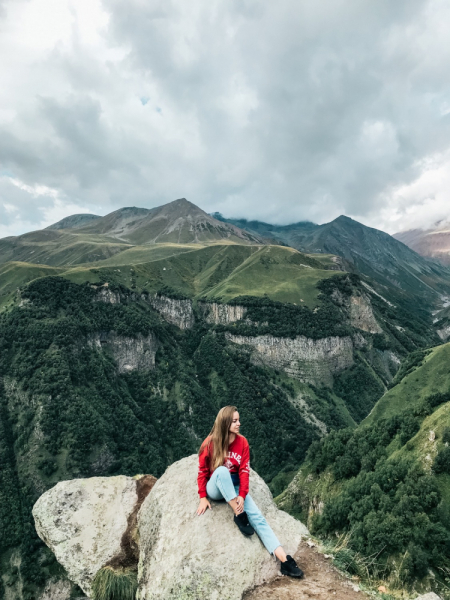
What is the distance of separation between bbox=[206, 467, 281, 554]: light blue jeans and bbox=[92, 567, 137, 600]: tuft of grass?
5013mm

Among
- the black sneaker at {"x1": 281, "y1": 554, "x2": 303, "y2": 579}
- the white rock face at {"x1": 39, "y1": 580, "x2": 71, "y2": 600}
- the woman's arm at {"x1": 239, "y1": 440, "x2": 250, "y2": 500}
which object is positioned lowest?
the white rock face at {"x1": 39, "y1": 580, "x2": 71, "y2": 600}

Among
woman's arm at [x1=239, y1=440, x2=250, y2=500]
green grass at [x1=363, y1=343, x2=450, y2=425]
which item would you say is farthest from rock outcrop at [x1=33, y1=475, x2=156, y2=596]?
green grass at [x1=363, y1=343, x2=450, y2=425]


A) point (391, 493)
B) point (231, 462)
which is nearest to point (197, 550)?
point (231, 462)

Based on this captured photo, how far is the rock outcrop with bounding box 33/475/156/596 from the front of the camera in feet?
47.3

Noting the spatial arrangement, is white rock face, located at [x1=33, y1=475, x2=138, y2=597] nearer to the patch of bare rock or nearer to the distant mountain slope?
the patch of bare rock

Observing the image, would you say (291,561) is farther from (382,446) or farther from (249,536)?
(382,446)

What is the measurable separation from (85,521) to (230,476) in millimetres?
9529

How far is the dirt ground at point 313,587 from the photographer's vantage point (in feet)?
32.9

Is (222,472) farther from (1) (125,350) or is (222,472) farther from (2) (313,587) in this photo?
(1) (125,350)

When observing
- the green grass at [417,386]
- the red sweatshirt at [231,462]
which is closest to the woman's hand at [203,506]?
the red sweatshirt at [231,462]

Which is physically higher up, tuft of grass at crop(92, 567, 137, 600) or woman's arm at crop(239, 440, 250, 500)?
woman's arm at crop(239, 440, 250, 500)

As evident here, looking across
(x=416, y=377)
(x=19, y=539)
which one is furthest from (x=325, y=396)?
(x=19, y=539)

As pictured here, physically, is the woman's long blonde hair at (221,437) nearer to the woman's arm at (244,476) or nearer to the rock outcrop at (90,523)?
the woman's arm at (244,476)

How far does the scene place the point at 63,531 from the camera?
15.6 meters
